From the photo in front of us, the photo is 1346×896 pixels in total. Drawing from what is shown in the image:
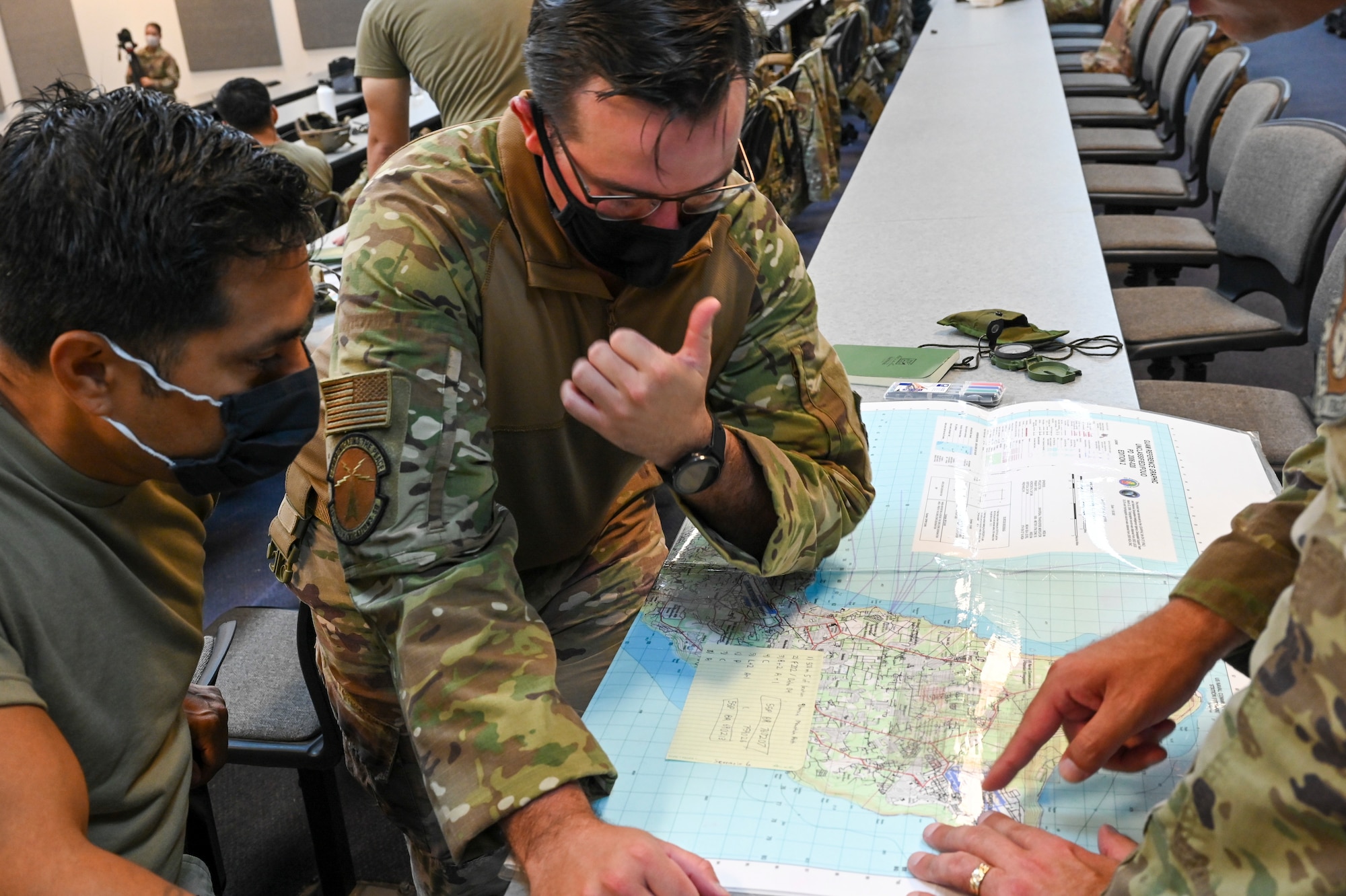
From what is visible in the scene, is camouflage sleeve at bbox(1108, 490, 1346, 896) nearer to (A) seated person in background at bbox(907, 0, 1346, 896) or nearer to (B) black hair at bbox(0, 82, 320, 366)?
(A) seated person in background at bbox(907, 0, 1346, 896)

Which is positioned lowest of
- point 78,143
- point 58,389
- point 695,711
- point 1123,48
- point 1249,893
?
point 1123,48

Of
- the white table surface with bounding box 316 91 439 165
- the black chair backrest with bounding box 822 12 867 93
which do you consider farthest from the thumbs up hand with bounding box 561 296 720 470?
the black chair backrest with bounding box 822 12 867 93

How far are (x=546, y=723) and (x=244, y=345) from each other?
0.49 metres

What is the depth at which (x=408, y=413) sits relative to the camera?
108cm

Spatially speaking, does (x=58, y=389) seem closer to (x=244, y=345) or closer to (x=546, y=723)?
(x=244, y=345)

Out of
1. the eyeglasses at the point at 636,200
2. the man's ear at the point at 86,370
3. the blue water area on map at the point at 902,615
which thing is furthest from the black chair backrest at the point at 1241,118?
the man's ear at the point at 86,370

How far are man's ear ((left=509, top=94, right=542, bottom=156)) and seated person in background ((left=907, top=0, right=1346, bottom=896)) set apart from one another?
2.21ft

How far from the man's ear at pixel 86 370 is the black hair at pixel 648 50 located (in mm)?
507

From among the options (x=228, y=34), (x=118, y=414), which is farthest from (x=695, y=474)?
(x=228, y=34)

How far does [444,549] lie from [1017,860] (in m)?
0.59

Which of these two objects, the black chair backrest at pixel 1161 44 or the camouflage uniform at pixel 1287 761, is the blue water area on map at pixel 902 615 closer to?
the camouflage uniform at pixel 1287 761

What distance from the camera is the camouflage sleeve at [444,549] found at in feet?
3.11

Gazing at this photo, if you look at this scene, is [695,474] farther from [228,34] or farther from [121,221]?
[228,34]

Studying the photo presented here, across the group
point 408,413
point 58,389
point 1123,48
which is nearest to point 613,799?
point 408,413
